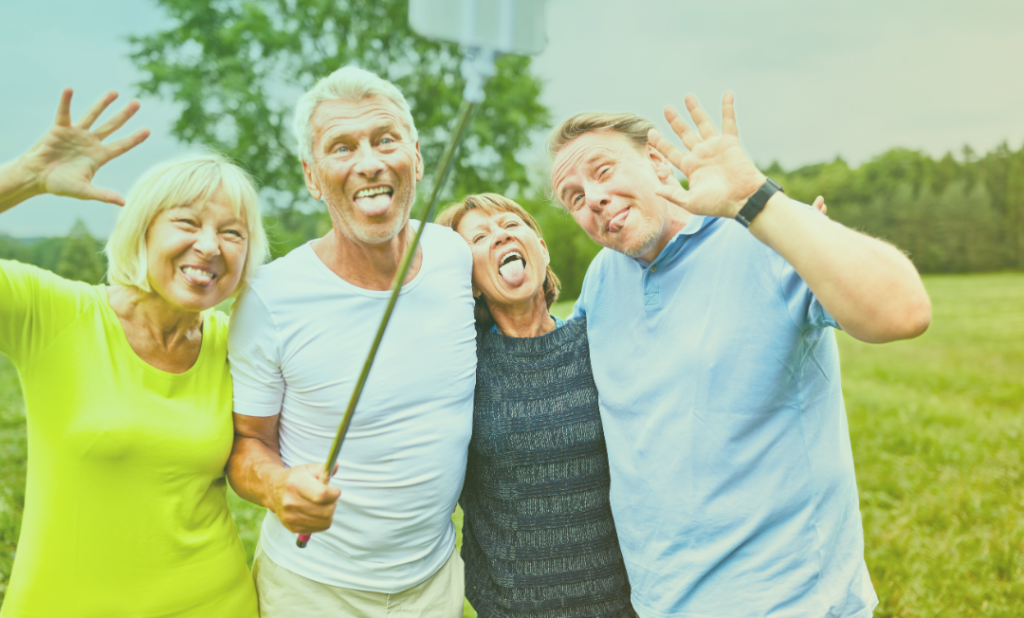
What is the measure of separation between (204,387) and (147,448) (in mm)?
261

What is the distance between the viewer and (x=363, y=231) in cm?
222

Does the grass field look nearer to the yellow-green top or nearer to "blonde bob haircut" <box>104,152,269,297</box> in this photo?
the yellow-green top

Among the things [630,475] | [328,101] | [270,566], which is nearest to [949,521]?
[630,475]

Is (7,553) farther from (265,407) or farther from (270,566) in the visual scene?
(265,407)

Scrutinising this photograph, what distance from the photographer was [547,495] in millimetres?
2260

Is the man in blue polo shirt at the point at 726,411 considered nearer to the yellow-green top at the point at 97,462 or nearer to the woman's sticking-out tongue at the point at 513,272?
the woman's sticking-out tongue at the point at 513,272

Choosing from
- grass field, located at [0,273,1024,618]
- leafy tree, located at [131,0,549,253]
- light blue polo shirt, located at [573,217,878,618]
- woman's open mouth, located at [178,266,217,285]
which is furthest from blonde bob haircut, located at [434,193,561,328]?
leafy tree, located at [131,0,549,253]

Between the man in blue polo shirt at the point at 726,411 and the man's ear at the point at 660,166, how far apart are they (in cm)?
2

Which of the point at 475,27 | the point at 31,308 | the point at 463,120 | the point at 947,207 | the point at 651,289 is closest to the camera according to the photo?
the point at 463,120

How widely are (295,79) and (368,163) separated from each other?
12.2 m

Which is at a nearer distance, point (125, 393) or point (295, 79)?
point (125, 393)

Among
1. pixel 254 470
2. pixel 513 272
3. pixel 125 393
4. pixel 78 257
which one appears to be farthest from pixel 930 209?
pixel 125 393

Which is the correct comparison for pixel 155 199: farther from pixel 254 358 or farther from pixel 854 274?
pixel 854 274

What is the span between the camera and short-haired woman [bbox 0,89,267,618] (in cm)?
189
